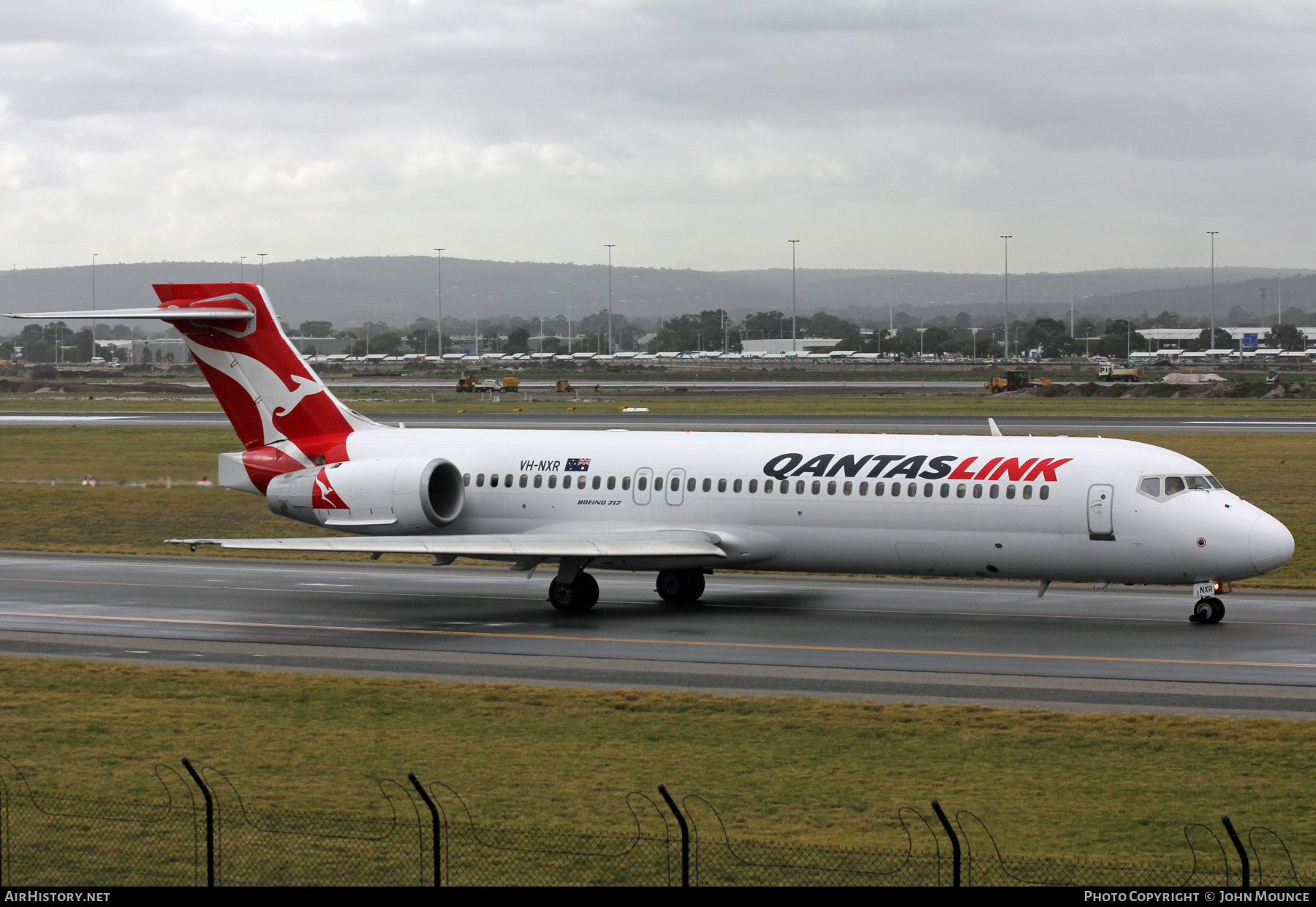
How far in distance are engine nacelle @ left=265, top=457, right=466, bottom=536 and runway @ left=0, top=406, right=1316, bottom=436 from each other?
1342 inches

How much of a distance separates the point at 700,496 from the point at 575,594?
141 inches

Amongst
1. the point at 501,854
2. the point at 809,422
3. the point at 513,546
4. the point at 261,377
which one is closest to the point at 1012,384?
the point at 809,422

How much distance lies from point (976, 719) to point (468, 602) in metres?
16.0

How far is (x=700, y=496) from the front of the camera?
32656 mm

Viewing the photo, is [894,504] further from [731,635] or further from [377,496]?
[377,496]

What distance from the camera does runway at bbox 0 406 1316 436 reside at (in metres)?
73.4

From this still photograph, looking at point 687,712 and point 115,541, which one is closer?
point 687,712

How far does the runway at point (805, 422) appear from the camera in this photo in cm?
7338

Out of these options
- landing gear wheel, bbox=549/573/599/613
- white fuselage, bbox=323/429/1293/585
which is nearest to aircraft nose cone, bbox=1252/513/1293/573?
white fuselage, bbox=323/429/1293/585

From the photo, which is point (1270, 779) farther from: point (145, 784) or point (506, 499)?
point (506, 499)

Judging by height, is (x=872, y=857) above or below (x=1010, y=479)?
below

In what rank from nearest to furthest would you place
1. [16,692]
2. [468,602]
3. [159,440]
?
[16,692]
[468,602]
[159,440]

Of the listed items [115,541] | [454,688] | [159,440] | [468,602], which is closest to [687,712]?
[454,688]

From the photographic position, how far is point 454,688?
23.7 meters
